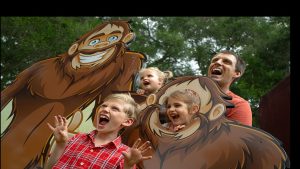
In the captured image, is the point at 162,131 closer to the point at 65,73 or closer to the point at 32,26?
the point at 65,73

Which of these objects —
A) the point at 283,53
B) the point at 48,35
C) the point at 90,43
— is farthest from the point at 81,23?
the point at 90,43

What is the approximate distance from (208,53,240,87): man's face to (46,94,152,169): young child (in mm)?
673

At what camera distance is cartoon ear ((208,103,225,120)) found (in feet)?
10.5

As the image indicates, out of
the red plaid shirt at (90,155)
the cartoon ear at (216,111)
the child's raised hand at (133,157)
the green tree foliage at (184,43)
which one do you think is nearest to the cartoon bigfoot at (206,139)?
the cartoon ear at (216,111)

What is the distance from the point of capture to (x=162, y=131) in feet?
10.9

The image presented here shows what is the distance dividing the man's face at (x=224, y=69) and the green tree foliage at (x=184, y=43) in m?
8.64

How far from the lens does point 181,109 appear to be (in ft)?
10.5

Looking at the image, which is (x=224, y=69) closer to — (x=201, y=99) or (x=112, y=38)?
(x=201, y=99)

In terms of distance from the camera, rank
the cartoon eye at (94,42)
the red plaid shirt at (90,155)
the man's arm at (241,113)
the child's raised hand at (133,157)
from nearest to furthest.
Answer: the child's raised hand at (133,157)
the red plaid shirt at (90,155)
the man's arm at (241,113)
the cartoon eye at (94,42)

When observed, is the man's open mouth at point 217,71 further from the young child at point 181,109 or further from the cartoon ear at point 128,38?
the cartoon ear at point 128,38

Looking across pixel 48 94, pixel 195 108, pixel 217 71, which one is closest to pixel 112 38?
pixel 48 94

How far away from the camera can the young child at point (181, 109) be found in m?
3.21
